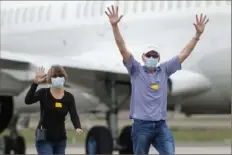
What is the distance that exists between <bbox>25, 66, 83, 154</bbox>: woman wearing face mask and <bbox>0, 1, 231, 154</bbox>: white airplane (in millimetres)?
4777

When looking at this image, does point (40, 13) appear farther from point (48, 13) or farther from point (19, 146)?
point (19, 146)

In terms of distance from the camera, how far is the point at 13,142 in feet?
58.0

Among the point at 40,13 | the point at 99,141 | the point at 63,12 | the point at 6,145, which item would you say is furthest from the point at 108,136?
the point at 40,13

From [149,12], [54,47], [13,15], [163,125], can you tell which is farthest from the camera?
[13,15]

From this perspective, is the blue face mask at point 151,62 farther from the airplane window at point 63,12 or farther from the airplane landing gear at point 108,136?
the airplane window at point 63,12

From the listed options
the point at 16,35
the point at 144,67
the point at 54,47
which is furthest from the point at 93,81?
the point at 144,67

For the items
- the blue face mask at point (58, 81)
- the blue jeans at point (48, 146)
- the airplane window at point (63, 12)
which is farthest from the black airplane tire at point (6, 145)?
the blue face mask at point (58, 81)

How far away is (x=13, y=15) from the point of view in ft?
58.7

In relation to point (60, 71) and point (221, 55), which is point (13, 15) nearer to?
point (221, 55)

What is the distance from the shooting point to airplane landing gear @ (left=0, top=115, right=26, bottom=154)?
17.3 meters

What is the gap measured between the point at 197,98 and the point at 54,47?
10.9 feet

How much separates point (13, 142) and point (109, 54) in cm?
320

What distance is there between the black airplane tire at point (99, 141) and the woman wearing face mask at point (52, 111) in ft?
22.0

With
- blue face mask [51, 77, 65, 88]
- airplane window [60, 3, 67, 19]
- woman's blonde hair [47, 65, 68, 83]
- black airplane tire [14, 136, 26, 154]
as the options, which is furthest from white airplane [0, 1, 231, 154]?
blue face mask [51, 77, 65, 88]
